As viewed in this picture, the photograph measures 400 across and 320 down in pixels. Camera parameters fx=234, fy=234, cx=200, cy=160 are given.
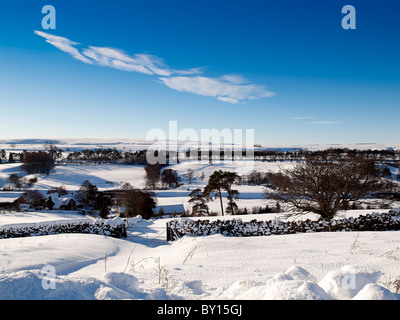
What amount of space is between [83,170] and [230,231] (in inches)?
4141

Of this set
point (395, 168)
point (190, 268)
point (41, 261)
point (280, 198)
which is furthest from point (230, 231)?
point (395, 168)

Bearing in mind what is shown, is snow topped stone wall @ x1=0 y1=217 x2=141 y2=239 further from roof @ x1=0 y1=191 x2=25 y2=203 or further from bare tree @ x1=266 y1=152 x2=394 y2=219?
roof @ x1=0 y1=191 x2=25 y2=203

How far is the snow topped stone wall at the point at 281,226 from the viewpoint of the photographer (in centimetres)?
945

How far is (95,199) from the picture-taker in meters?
51.1

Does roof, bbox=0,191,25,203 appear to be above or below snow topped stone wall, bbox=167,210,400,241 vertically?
below

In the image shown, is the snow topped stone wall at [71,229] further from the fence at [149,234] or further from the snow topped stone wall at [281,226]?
the snow topped stone wall at [281,226]

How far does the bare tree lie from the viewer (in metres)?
12.0

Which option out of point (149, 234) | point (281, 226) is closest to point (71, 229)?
point (149, 234)

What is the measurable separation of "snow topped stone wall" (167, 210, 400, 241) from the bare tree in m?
1.78

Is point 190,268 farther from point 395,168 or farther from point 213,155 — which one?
point 213,155

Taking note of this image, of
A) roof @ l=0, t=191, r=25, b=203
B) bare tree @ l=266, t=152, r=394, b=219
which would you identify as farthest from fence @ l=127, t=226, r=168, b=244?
roof @ l=0, t=191, r=25, b=203

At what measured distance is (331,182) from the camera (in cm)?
Answer: 1202

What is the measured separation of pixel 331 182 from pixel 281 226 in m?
4.05

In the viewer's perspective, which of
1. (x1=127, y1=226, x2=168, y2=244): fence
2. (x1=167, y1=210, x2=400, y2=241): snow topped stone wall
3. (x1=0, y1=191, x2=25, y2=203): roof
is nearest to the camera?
(x1=167, y1=210, x2=400, y2=241): snow topped stone wall
